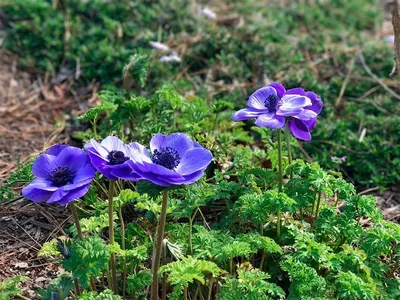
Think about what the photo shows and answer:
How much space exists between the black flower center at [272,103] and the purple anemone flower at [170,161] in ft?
1.18

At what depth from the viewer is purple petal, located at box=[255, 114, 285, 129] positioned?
217 centimetres

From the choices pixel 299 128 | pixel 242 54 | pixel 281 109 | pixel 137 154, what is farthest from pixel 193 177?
pixel 242 54

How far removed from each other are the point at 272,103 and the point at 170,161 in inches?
22.0

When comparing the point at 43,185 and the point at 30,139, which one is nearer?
the point at 43,185

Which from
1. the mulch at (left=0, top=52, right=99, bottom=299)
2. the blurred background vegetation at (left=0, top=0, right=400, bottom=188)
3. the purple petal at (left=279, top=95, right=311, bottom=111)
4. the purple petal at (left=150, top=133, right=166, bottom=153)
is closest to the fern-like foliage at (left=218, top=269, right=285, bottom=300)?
the purple petal at (left=150, top=133, right=166, bottom=153)

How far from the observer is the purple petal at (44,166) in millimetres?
1958

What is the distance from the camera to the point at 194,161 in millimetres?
1966

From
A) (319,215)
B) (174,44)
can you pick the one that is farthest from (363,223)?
(174,44)

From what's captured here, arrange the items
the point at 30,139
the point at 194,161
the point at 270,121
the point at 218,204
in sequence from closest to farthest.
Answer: the point at 194,161 → the point at 270,121 → the point at 218,204 → the point at 30,139

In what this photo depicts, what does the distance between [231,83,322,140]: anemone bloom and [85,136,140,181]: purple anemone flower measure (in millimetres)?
525

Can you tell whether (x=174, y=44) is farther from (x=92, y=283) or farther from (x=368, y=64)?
(x=92, y=283)

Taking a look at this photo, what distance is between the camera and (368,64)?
168 inches

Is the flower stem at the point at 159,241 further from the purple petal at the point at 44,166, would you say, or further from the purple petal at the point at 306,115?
the purple petal at the point at 306,115

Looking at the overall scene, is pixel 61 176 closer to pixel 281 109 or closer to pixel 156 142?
pixel 156 142
